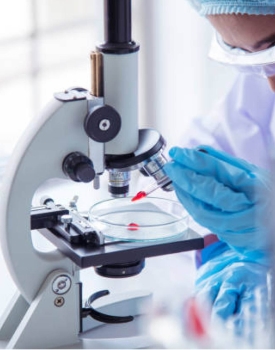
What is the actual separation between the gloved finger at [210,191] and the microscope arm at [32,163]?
226 millimetres

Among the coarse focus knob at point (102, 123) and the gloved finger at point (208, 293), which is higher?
the coarse focus knob at point (102, 123)

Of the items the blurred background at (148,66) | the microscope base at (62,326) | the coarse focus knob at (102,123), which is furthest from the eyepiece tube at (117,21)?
the blurred background at (148,66)

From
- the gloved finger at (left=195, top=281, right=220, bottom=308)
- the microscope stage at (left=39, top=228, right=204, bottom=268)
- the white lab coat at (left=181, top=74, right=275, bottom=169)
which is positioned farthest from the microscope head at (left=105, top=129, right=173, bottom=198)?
the white lab coat at (left=181, top=74, right=275, bottom=169)

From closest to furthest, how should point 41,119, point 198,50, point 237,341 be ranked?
1. point 237,341
2. point 41,119
3. point 198,50

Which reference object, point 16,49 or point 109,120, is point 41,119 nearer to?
point 109,120

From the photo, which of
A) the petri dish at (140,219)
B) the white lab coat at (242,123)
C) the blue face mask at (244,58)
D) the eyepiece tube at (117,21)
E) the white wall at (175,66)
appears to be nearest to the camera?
the eyepiece tube at (117,21)

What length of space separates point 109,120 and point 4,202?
0.25 meters

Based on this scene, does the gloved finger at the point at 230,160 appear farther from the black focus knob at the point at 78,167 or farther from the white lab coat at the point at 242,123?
the white lab coat at the point at 242,123

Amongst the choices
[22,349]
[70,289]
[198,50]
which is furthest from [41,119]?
[198,50]

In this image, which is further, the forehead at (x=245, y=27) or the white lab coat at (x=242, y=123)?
the white lab coat at (x=242, y=123)

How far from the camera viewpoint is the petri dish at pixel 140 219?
162 centimetres

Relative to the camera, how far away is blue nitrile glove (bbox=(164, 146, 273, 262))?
5.38 feet

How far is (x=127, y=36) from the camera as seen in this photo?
152 centimetres

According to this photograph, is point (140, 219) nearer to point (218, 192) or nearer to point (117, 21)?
point (218, 192)
